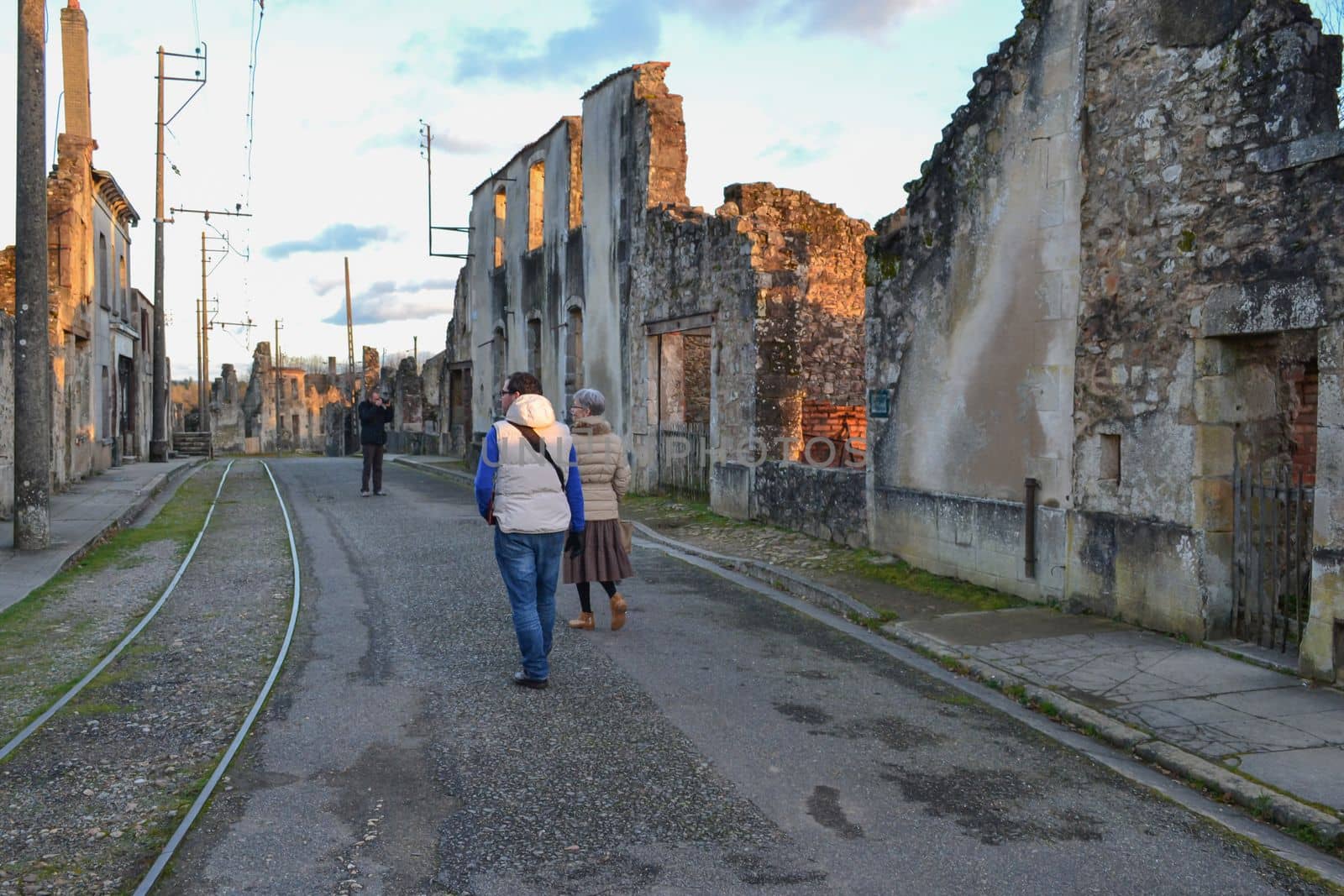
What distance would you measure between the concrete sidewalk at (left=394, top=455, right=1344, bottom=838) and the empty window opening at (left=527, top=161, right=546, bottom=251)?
1619cm

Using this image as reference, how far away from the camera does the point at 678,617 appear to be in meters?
8.16

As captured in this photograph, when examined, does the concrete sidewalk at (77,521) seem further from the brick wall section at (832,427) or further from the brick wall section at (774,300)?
the brick wall section at (832,427)

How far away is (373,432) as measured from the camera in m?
17.6

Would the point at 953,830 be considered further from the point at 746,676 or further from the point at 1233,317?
the point at 1233,317

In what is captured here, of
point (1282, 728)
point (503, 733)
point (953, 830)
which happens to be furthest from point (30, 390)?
point (1282, 728)

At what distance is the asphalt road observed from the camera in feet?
12.1

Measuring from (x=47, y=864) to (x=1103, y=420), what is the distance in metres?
6.89

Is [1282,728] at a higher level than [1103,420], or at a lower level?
lower

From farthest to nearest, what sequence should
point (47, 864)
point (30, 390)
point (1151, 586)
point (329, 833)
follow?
1. point (30, 390)
2. point (1151, 586)
3. point (329, 833)
4. point (47, 864)

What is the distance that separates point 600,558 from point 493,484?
5.06ft

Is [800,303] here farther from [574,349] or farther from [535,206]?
[535,206]

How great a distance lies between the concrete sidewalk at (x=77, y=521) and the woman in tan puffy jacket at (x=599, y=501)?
4.52 metres

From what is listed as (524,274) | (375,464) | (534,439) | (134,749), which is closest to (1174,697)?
(534,439)

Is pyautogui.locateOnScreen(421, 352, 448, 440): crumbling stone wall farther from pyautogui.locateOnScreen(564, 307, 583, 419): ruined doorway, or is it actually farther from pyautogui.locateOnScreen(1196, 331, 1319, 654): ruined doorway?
pyautogui.locateOnScreen(1196, 331, 1319, 654): ruined doorway
